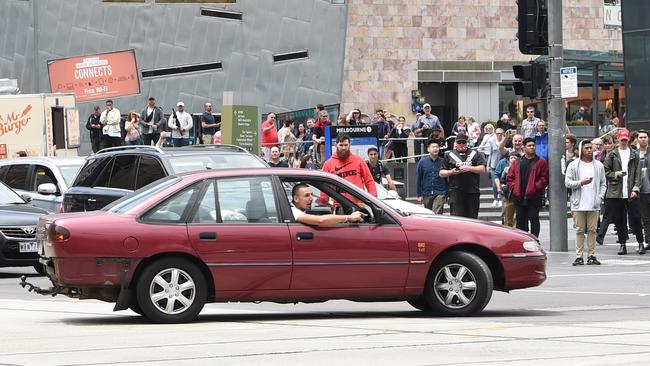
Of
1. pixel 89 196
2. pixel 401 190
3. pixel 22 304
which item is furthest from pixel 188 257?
pixel 401 190

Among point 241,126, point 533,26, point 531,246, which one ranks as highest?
point 533,26

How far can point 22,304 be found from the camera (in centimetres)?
1544

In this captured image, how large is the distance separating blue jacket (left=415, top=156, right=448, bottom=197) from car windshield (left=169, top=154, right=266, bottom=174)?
6247mm

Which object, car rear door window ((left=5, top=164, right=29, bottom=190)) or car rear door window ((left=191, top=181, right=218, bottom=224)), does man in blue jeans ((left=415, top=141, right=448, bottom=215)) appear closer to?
car rear door window ((left=5, top=164, right=29, bottom=190))

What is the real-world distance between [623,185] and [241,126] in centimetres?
762

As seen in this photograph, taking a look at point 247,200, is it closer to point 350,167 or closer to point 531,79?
point 350,167

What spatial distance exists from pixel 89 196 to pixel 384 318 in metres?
6.46

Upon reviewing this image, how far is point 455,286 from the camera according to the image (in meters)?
13.4

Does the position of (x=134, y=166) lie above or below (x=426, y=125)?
below

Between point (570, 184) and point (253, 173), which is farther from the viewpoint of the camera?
point (570, 184)

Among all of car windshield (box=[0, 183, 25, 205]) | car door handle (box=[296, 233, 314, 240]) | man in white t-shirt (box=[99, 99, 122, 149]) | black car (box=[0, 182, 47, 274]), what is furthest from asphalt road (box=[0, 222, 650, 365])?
man in white t-shirt (box=[99, 99, 122, 149])

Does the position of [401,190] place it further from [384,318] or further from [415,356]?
[415,356]

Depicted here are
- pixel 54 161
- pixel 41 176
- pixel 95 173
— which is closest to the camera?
pixel 95 173

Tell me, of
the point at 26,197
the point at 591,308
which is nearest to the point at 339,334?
the point at 591,308
